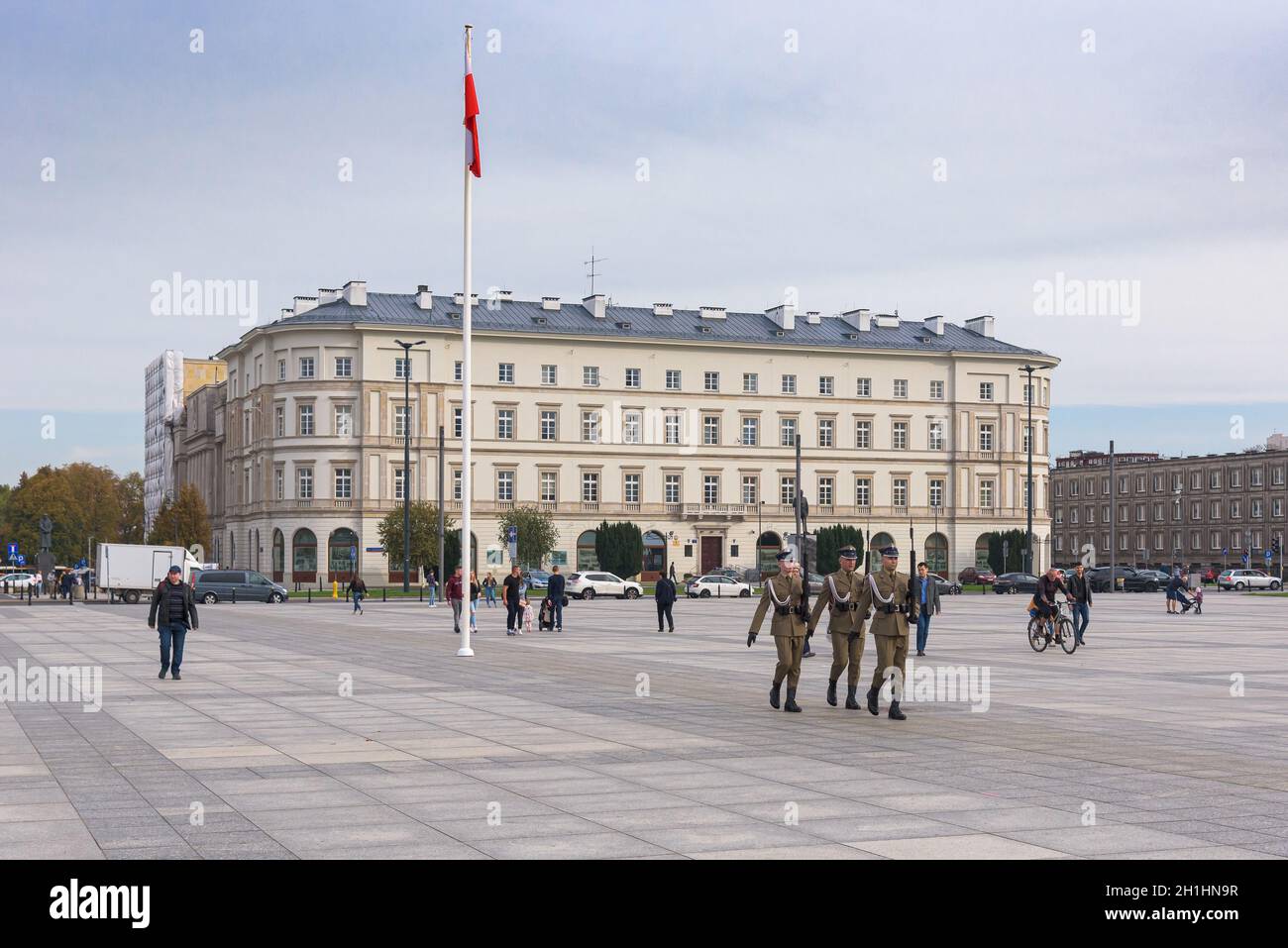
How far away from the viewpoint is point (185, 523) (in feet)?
349


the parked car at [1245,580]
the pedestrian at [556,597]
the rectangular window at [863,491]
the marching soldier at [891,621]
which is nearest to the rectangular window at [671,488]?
the rectangular window at [863,491]

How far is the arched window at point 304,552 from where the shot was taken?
314ft

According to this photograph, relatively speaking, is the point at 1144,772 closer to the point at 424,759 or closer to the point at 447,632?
the point at 424,759

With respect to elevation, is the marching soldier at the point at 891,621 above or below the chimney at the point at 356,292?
below

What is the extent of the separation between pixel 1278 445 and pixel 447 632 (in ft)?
394

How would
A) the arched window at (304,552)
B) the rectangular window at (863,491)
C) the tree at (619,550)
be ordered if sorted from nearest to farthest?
the arched window at (304,552), the tree at (619,550), the rectangular window at (863,491)

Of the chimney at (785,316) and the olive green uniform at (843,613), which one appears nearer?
the olive green uniform at (843,613)

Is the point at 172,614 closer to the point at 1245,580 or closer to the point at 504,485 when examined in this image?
Result: the point at 504,485

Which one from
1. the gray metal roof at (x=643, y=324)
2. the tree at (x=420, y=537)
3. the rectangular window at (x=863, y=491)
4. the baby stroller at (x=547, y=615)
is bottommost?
the baby stroller at (x=547, y=615)

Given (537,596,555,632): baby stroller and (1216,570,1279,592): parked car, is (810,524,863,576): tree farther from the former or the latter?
(537,596,555,632): baby stroller

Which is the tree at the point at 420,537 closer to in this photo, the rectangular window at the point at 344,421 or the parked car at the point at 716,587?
the rectangular window at the point at 344,421

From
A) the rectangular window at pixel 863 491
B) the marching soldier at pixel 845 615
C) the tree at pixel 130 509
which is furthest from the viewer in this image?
the tree at pixel 130 509

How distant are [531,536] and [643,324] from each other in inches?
815

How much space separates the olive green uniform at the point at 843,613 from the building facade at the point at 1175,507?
380 feet
